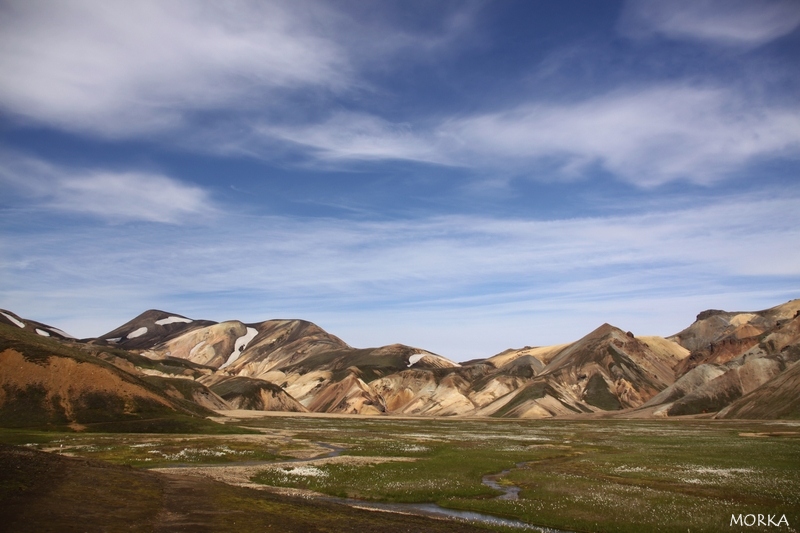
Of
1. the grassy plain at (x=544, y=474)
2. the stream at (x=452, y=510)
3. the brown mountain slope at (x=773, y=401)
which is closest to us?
the stream at (x=452, y=510)

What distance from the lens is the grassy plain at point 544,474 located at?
28.2 meters

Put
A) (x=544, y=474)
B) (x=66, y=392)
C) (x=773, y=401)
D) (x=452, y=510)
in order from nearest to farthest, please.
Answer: (x=452, y=510), (x=544, y=474), (x=66, y=392), (x=773, y=401)

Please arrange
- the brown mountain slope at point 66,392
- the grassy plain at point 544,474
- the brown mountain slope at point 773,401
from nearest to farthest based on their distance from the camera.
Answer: the grassy plain at point 544,474
the brown mountain slope at point 66,392
the brown mountain slope at point 773,401

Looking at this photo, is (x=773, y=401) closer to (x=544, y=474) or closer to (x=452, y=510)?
(x=544, y=474)

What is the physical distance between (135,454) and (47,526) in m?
37.4

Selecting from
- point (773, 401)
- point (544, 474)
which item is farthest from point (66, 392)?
point (773, 401)

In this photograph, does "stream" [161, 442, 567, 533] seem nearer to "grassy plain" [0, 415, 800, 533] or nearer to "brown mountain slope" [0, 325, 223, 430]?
"grassy plain" [0, 415, 800, 533]

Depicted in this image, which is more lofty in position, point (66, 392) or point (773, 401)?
point (66, 392)

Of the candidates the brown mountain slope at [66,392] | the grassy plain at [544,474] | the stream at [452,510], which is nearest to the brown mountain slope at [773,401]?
the grassy plain at [544,474]

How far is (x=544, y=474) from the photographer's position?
42.9 meters

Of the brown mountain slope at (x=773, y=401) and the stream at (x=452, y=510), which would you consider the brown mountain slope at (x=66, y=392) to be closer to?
the stream at (x=452, y=510)

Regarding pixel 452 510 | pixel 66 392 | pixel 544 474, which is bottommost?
pixel 544 474

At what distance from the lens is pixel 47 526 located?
19266mm

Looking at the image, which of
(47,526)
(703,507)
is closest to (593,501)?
(703,507)
